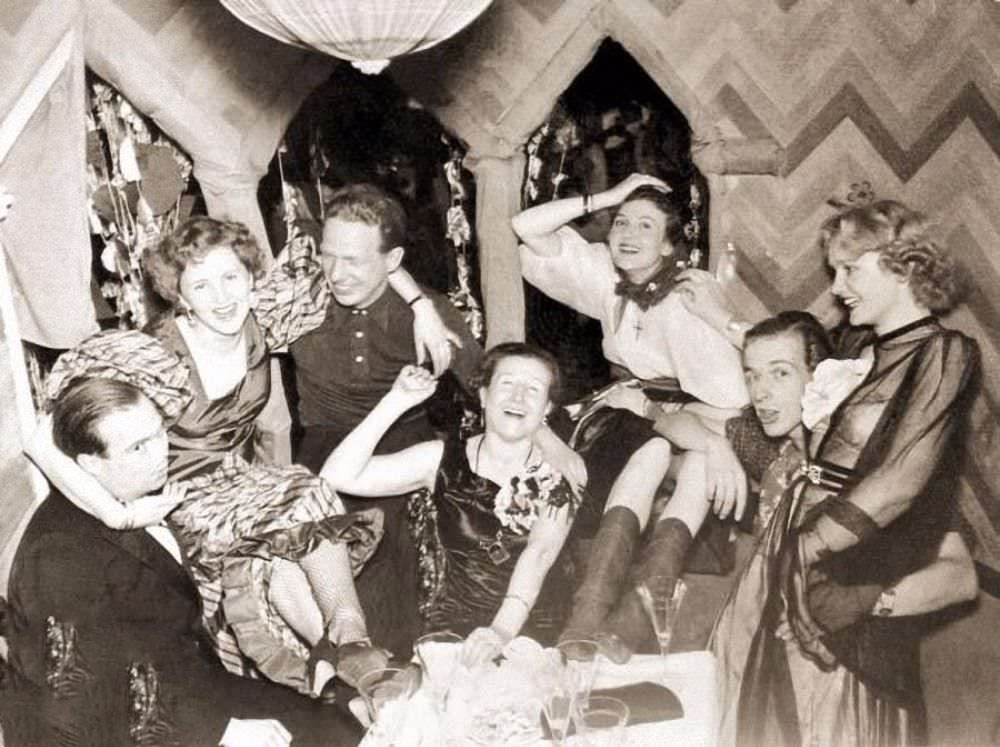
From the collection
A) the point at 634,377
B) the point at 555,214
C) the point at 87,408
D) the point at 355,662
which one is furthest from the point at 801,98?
the point at 87,408

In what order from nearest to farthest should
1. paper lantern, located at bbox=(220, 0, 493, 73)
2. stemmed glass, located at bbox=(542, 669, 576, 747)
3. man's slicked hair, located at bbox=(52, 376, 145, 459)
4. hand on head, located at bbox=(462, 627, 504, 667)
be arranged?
paper lantern, located at bbox=(220, 0, 493, 73)
stemmed glass, located at bbox=(542, 669, 576, 747)
man's slicked hair, located at bbox=(52, 376, 145, 459)
hand on head, located at bbox=(462, 627, 504, 667)

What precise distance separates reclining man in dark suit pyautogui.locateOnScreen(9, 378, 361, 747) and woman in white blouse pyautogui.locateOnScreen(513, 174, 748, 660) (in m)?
0.75

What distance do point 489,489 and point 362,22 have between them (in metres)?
1.29

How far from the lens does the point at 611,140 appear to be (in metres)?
3.81

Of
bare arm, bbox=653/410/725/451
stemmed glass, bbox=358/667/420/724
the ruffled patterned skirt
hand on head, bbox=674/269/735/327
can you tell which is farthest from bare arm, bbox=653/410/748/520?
stemmed glass, bbox=358/667/420/724

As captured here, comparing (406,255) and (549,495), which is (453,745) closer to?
(549,495)

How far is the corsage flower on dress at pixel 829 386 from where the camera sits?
384cm

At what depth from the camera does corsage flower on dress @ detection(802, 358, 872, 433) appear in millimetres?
3842

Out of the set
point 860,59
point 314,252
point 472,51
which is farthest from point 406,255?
point 860,59

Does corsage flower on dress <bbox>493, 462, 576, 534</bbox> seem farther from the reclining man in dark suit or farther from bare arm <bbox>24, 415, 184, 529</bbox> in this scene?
bare arm <bbox>24, 415, 184, 529</bbox>

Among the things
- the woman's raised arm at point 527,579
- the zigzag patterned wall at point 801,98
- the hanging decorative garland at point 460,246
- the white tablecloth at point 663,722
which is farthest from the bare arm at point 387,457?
the zigzag patterned wall at point 801,98

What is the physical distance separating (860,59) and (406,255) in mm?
1207

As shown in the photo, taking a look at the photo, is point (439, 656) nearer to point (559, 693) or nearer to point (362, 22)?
point (559, 693)

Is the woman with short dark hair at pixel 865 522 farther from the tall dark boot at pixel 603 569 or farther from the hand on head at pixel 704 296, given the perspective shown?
the tall dark boot at pixel 603 569
